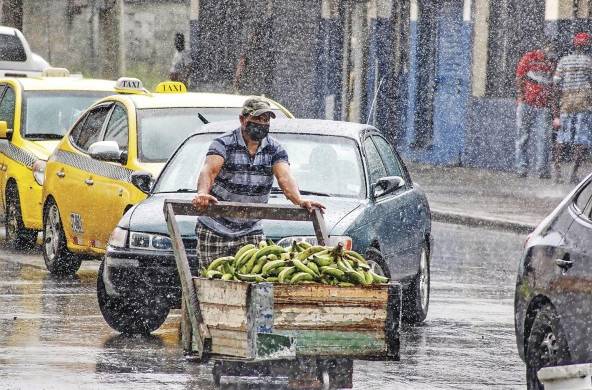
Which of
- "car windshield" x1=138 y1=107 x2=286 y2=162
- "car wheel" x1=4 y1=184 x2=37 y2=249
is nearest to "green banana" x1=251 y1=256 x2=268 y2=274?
"car windshield" x1=138 y1=107 x2=286 y2=162

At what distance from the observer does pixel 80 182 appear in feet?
51.5

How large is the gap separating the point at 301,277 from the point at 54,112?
1026cm

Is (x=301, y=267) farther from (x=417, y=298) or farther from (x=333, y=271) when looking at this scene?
(x=417, y=298)

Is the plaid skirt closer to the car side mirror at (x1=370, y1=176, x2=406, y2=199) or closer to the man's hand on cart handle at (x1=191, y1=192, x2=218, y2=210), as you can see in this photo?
the man's hand on cart handle at (x1=191, y1=192, x2=218, y2=210)

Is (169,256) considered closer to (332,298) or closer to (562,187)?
(332,298)

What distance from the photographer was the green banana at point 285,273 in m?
8.98

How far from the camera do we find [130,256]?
40.5 feet

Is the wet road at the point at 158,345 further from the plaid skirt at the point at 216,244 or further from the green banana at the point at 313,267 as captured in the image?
the green banana at the point at 313,267

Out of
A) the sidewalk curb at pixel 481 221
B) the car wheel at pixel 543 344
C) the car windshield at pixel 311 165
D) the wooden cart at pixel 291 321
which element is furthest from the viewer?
the sidewalk curb at pixel 481 221

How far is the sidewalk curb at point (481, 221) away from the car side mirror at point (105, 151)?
7.56 m

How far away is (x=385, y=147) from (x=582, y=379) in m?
7.75

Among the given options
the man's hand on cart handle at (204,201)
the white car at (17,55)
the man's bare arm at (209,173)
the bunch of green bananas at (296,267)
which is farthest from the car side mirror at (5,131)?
the white car at (17,55)

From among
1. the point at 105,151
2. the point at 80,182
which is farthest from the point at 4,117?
the point at 105,151

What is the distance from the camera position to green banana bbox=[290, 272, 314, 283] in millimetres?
8961
